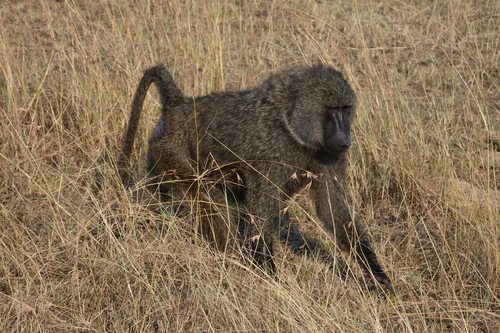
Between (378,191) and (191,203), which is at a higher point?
(191,203)

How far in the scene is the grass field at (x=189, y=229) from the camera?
3.18 metres

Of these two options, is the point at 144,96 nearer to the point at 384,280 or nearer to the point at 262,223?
the point at 262,223

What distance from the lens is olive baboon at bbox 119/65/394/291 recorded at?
371cm

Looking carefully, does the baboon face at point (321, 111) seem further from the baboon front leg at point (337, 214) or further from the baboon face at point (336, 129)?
the baboon front leg at point (337, 214)

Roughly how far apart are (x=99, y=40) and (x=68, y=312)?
3.09m

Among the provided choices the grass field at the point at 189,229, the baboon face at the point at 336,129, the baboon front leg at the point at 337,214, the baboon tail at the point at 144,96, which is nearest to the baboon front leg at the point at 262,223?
the grass field at the point at 189,229

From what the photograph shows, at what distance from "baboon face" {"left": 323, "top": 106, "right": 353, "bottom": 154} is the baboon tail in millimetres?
1007

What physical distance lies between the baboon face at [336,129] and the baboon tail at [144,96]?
39.7 inches

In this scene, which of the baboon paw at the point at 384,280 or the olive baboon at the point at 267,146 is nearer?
the baboon paw at the point at 384,280

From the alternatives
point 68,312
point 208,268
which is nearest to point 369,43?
point 208,268

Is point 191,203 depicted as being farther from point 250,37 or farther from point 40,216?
point 250,37

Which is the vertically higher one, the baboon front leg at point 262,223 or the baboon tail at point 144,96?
the baboon tail at point 144,96

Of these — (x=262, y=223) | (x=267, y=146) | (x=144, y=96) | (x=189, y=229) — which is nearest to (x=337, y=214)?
(x=262, y=223)

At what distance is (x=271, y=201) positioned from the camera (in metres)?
3.72
